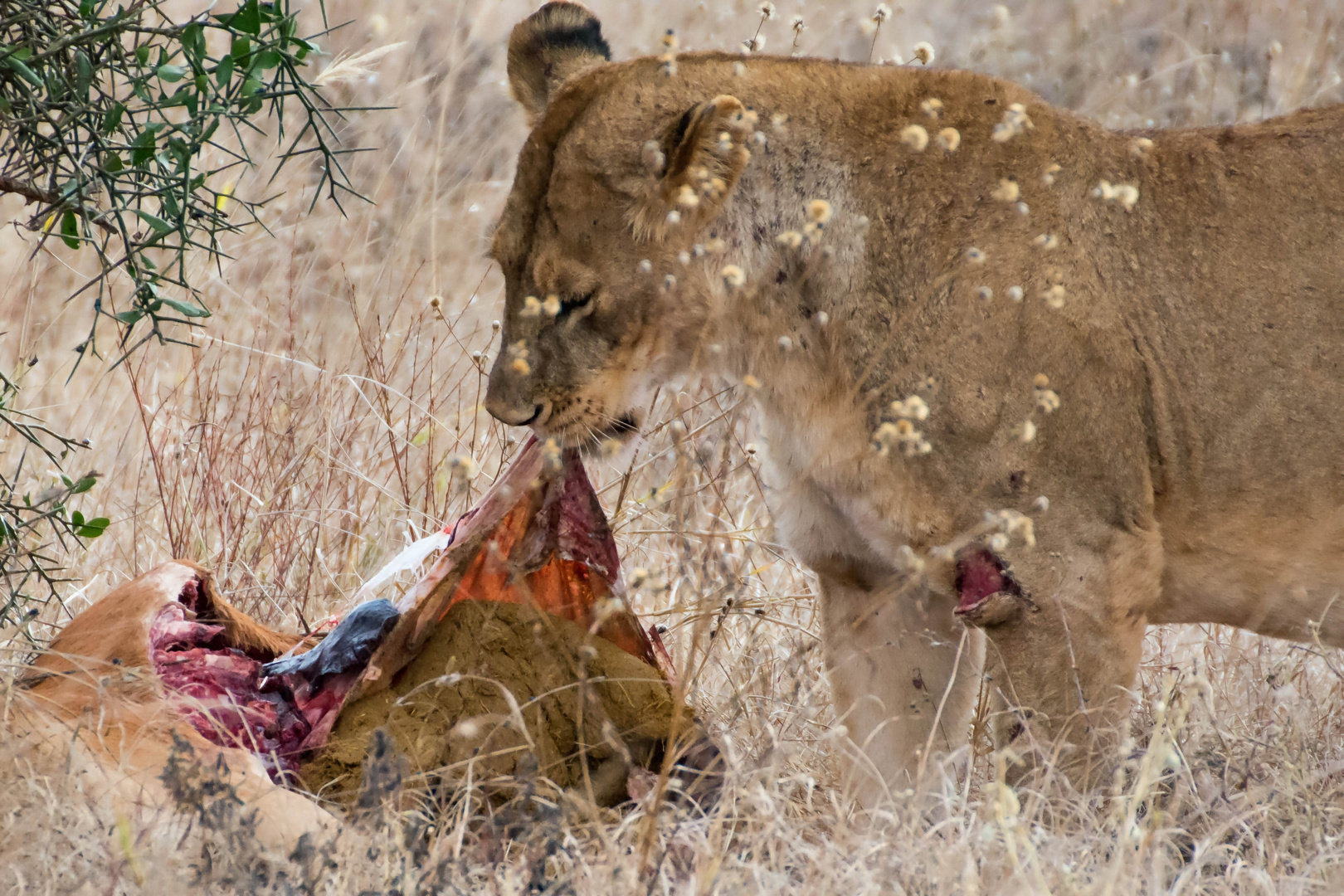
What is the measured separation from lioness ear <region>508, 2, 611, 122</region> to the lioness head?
253 mm

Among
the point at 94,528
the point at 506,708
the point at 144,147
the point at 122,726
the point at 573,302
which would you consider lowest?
the point at 506,708

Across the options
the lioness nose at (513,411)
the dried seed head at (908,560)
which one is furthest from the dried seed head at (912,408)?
the lioness nose at (513,411)

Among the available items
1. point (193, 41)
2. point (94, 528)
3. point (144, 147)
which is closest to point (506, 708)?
point (94, 528)

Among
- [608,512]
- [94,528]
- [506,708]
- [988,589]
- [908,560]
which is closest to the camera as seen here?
[908,560]

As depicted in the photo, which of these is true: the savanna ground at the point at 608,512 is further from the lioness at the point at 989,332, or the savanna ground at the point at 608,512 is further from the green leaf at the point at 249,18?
the green leaf at the point at 249,18

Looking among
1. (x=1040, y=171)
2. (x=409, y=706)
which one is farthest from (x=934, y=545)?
(x=409, y=706)

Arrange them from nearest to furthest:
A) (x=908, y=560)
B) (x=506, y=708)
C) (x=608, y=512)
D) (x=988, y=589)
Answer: (x=908, y=560), (x=988, y=589), (x=506, y=708), (x=608, y=512)

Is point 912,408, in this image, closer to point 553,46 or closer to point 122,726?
point 553,46

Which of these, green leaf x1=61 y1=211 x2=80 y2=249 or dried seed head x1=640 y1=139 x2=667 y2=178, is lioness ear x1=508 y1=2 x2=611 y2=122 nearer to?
dried seed head x1=640 y1=139 x2=667 y2=178

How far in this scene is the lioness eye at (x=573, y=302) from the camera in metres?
2.89

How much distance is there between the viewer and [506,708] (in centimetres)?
292

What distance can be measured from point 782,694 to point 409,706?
1214mm

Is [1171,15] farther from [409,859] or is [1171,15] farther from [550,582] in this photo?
[409,859]

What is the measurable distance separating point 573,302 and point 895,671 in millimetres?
1121
